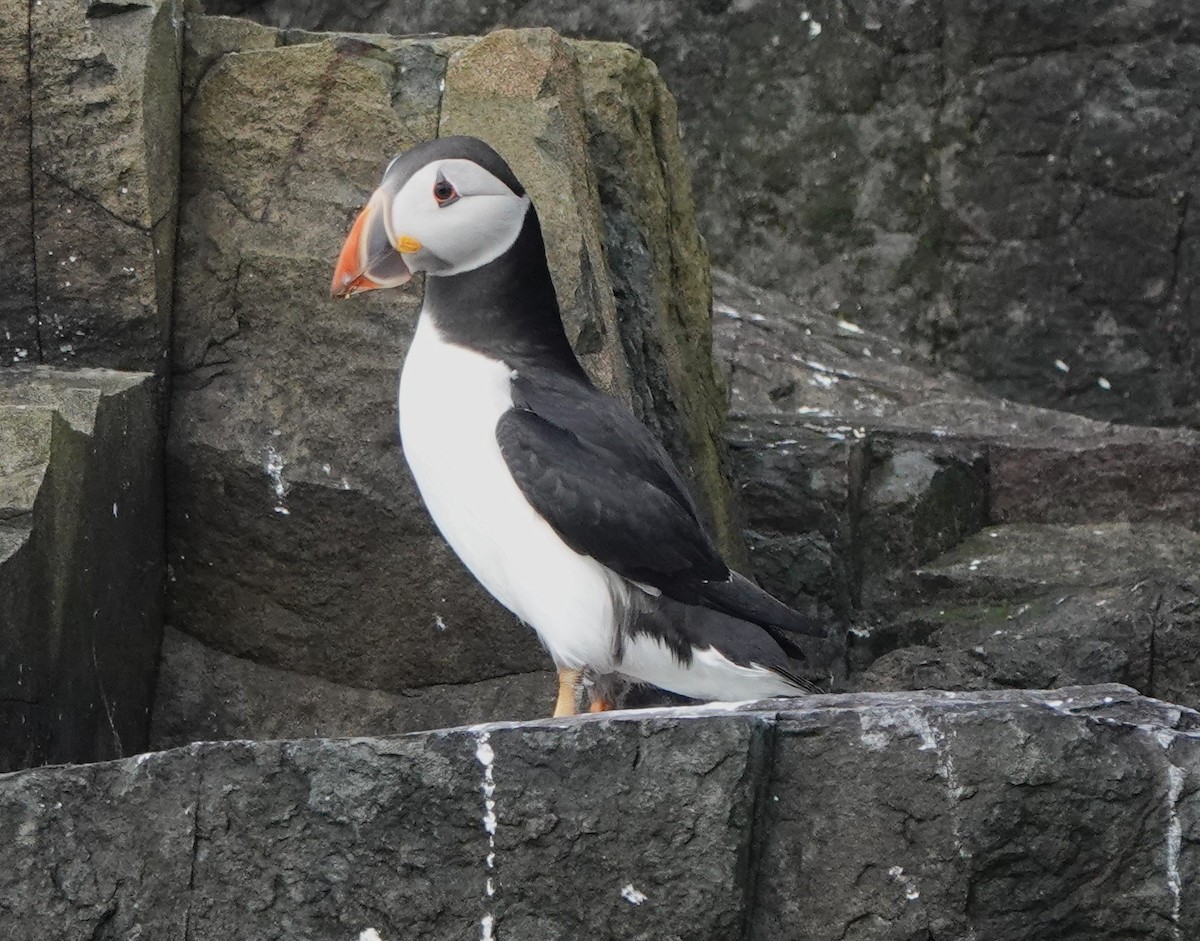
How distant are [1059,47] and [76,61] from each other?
4.02 m

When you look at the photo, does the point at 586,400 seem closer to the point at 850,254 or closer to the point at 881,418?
the point at 881,418

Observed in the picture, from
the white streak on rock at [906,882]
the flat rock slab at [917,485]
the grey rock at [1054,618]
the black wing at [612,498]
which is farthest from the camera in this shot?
the flat rock slab at [917,485]

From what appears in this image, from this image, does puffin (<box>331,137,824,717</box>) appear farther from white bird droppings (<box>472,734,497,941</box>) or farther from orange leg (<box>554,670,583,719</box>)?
white bird droppings (<box>472,734,497,941</box>)

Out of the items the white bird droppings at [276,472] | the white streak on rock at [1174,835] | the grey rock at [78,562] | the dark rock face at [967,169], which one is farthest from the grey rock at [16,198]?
the dark rock face at [967,169]

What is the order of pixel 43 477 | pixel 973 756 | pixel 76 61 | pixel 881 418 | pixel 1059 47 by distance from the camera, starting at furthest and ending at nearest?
1. pixel 1059 47
2. pixel 881 418
3. pixel 76 61
4. pixel 43 477
5. pixel 973 756

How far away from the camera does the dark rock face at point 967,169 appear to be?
7652 millimetres

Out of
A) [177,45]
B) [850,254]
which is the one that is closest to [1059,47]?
[850,254]

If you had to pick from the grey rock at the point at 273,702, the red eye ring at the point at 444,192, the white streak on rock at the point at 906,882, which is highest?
the red eye ring at the point at 444,192

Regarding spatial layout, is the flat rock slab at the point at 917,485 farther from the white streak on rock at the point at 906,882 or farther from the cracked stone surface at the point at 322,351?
the white streak on rock at the point at 906,882

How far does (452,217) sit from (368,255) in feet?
0.62

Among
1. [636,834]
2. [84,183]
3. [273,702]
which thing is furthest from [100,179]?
[636,834]

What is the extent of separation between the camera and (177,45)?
5234mm

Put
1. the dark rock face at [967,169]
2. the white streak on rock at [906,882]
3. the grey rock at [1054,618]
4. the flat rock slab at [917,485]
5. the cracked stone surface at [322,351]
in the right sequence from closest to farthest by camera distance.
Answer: the white streak on rock at [906,882] → the cracked stone surface at [322,351] → the grey rock at [1054,618] → the flat rock slab at [917,485] → the dark rock face at [967,169]

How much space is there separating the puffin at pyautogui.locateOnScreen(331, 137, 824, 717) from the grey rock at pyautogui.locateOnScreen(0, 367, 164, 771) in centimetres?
70
